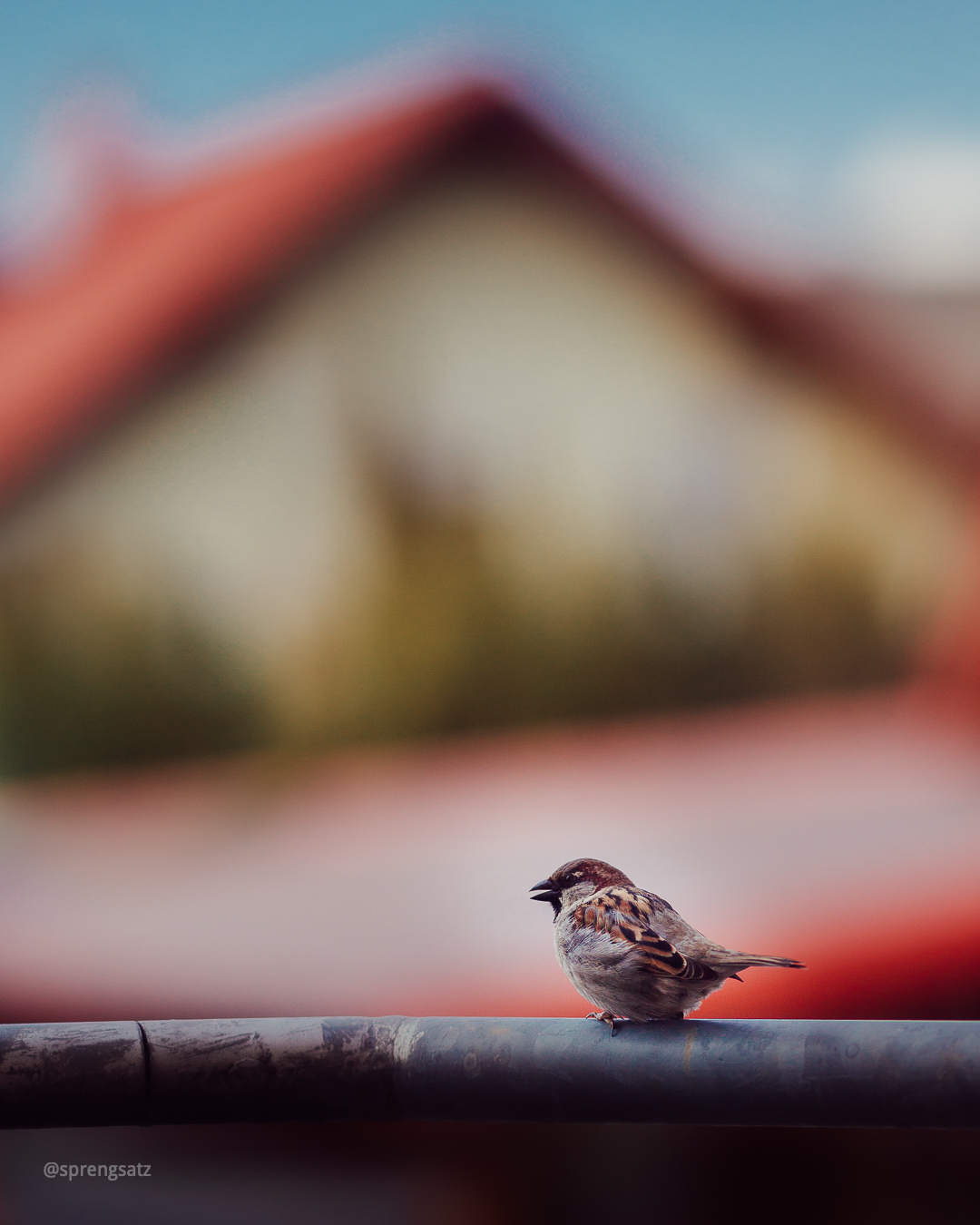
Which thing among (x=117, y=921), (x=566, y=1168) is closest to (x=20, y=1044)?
(x=566, y=1168)

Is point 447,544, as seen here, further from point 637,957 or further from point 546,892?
point 637,957

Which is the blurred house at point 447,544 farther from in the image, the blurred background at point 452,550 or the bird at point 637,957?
the bird at point 637,957

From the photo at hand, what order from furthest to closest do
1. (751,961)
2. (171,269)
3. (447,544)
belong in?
(171,269) < (447,544) < (751,961)

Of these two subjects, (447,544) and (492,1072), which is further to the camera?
(447,544)

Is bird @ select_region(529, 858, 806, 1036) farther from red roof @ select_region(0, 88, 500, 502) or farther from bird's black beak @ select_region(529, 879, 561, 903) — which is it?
red roof @ select_region(0, 88, 500, 502)

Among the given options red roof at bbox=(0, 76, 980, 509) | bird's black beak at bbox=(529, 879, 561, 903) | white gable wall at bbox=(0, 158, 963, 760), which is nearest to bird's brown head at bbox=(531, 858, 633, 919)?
bird's black beak at bbox=(529, 879, 561, 903)

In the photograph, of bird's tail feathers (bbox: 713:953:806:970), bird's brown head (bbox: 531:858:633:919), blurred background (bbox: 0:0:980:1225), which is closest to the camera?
bird's tail feathers (bbox: 713:953:806:970)

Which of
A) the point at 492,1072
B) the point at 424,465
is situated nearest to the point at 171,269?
the point at 424,465

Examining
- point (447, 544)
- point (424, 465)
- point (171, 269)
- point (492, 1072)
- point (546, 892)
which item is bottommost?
point (492, 1072)

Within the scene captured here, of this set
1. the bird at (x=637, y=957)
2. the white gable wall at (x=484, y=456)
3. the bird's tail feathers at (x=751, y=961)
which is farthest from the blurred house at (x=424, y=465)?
the bird's tail feathers at (x=751, y=961)
